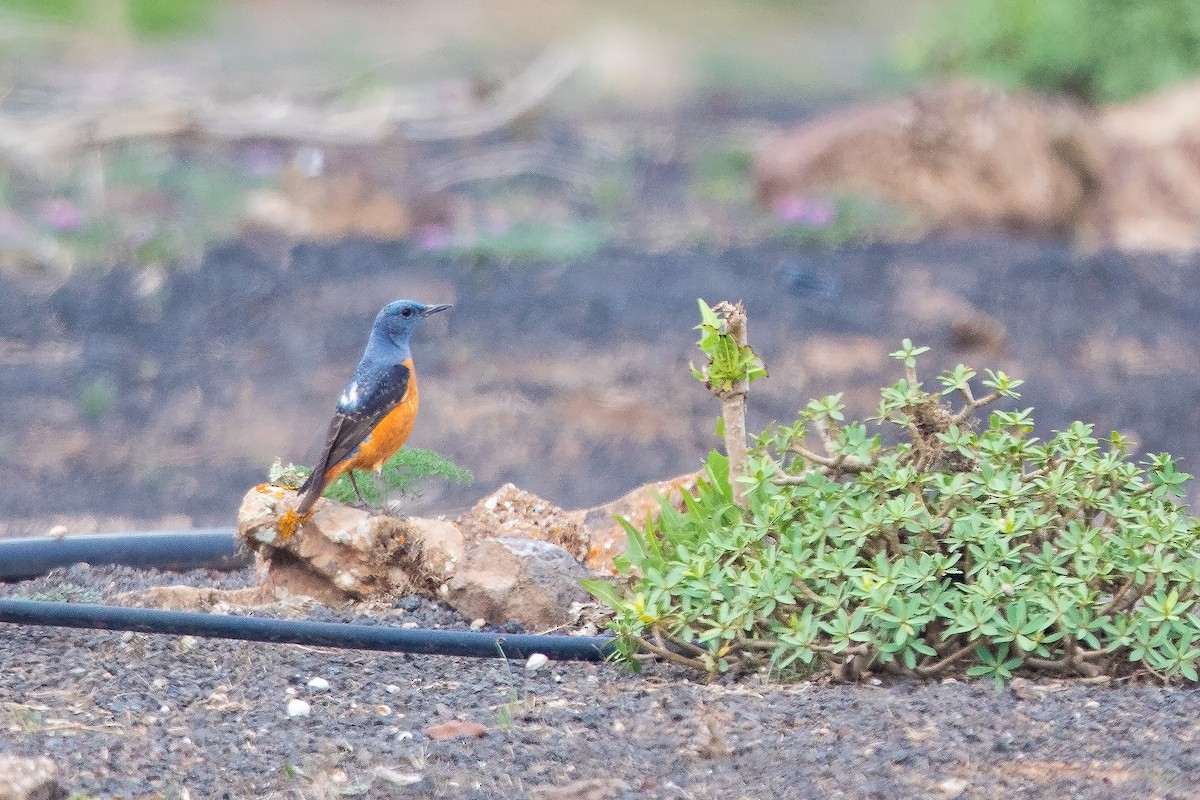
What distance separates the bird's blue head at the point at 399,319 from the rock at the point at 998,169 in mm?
6767

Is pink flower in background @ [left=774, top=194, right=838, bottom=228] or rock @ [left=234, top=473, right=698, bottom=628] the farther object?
A: pink flower in background @ [left=774, top=194, right=838, bottom=228]

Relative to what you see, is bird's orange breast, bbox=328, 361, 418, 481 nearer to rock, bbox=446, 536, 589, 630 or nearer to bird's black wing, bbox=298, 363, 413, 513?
bird's black wing, bbox=298, 363, 413, 513

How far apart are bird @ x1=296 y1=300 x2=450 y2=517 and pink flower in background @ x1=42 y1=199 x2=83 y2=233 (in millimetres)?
6445

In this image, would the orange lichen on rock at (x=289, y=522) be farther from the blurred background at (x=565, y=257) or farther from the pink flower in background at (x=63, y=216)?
the pink flower in background at (x=63, y=216)

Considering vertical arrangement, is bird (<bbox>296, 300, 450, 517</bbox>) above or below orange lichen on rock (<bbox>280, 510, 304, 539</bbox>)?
above

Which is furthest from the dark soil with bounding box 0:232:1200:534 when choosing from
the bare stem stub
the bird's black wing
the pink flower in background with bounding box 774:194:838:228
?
the bare stem stub

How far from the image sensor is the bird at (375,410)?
3.65m

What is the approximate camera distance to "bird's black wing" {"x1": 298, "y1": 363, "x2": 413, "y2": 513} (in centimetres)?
363

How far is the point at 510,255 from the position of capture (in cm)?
905

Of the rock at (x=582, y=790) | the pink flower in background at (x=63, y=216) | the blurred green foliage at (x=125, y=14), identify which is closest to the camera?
the rock at (x=582, y=790)

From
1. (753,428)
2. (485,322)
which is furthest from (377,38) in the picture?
(753,428)

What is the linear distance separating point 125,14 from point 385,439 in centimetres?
2026

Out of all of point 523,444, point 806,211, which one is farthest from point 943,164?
point 523,444

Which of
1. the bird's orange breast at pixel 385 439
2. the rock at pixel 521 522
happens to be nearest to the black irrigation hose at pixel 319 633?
the bird's orange breast at pixel 385 439
